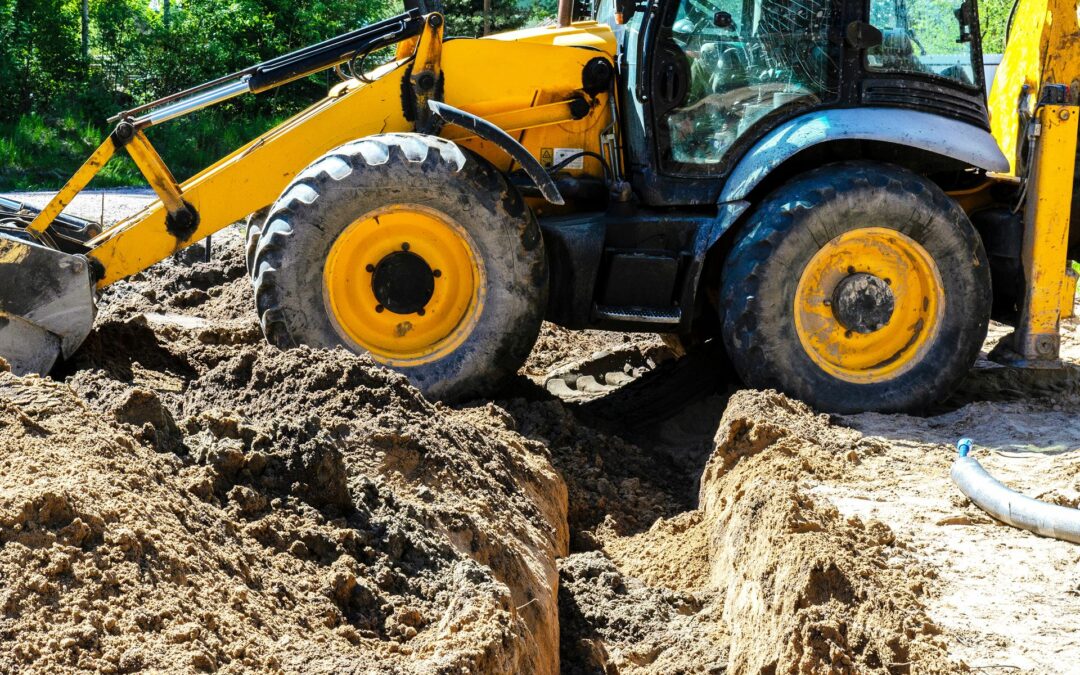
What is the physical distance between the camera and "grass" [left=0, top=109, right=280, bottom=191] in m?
15.3

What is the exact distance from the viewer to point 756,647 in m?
3.93

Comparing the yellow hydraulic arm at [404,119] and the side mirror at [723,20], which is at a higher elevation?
the side mirror at [723,20]

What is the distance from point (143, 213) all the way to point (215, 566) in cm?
350

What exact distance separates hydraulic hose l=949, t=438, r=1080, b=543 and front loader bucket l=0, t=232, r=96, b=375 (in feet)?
13.2

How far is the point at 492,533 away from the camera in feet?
14.1

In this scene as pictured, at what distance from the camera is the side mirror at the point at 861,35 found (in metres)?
6.30

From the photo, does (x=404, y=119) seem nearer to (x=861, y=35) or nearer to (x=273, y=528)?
(x=861, y=35)

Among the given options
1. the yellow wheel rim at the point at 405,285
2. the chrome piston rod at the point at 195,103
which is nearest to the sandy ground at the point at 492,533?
the yellow wheel rim at the point at 405,285

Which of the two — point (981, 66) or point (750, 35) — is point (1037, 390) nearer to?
point (981, 66)

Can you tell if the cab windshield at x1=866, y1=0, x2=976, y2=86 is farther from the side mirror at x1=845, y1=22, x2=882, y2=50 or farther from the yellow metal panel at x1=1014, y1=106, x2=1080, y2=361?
the yellow metal panel at x1=1014, y1=106, x2=1080, y2=361

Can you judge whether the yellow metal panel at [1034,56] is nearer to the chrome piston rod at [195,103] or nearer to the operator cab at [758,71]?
the operator cab at [758,71]

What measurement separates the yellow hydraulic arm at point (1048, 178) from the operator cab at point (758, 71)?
41 cm

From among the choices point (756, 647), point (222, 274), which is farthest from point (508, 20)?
point (756, 647)

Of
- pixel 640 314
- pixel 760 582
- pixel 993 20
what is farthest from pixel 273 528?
pixel 993 20
